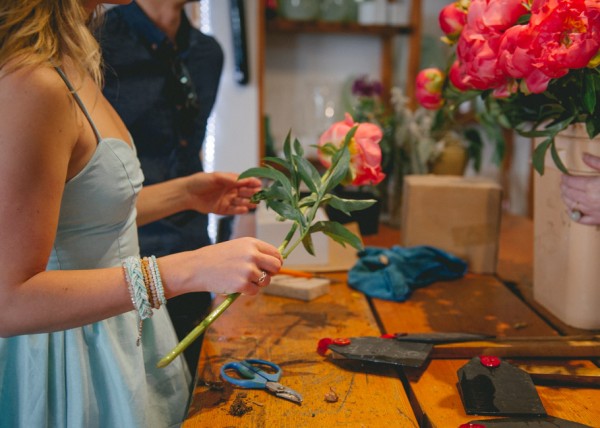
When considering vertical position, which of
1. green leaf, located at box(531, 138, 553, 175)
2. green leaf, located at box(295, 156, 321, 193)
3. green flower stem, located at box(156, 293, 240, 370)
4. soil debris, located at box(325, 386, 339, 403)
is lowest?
soil debris, located at box(325, 386, 339, 403)

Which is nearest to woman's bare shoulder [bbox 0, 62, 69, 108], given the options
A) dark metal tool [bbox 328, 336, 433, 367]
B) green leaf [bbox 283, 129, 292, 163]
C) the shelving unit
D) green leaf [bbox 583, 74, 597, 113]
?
green leaf [bbox 283, 129, 292, 163]

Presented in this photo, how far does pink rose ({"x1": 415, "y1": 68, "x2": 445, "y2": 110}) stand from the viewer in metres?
1.31

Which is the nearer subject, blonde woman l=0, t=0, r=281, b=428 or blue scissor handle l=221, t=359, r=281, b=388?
blonde woman l=0, t=0, r=281, b=428

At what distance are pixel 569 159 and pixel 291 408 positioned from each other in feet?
2.23

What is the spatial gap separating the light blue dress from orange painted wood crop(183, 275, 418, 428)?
0.42ft

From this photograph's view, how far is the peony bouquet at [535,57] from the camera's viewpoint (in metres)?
0.86

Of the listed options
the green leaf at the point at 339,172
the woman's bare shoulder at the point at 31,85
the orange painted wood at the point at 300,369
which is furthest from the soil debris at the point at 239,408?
the woman's bare shoulder at the point at 31,85

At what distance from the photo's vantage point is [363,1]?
3348 mm

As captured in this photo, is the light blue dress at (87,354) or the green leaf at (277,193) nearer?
the light blue dress at (87,354)

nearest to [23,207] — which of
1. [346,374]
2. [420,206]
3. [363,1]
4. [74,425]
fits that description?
[74,425]

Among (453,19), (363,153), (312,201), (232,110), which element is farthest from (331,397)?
(232,110)

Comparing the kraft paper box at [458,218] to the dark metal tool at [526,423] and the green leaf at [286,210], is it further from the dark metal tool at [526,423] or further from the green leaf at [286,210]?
the dark metal tool at [526,423]

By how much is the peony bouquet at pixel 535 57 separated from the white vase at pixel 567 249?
0.13 ft

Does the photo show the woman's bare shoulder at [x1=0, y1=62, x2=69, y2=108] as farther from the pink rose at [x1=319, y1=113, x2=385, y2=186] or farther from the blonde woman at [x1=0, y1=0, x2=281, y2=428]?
the pink rose at [x1=319, y1=113, x2=385, y2=186]
